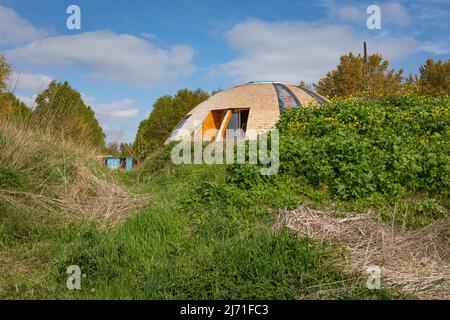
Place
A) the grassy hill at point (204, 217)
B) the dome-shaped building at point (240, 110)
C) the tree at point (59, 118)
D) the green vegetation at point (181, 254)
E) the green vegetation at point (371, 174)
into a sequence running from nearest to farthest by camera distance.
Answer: the green vegetation at point (181, 254)
the grassy hill at point (204, 217)
the green vegetation at point (371, 174)
the tree at point (59, 118)
the dome-shaped building at point (240, 110)

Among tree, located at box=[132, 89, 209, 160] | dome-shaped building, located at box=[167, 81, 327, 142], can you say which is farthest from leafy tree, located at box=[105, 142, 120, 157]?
tree, located at box=[132, 89, 209, 160]

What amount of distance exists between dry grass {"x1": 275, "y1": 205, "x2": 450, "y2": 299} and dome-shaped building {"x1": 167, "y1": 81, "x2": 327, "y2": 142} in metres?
12.9

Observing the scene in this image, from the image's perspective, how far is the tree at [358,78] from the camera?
24875 millimetres

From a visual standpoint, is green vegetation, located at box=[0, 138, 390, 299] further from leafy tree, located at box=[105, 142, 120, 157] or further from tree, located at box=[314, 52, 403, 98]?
tree, located at box=[314, 52, 403, 98]

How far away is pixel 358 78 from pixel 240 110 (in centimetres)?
969

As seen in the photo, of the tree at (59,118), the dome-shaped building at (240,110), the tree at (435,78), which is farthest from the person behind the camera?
the tree at (435,78)

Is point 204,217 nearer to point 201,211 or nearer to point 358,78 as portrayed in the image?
point 201,211

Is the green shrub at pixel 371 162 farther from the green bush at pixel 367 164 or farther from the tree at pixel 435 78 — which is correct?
the tree at pixel 435 78

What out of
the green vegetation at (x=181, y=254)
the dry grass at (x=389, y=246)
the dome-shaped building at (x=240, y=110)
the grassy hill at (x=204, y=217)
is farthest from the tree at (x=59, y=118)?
the dome-shaped building at (x=240, y=110)

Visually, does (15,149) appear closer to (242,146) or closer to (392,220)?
(242,146)

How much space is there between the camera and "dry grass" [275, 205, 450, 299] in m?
3.76

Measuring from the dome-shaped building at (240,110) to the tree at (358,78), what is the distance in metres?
5.52

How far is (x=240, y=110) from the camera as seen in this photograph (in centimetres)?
1933

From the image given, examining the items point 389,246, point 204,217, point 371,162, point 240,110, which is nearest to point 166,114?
point 240,110
